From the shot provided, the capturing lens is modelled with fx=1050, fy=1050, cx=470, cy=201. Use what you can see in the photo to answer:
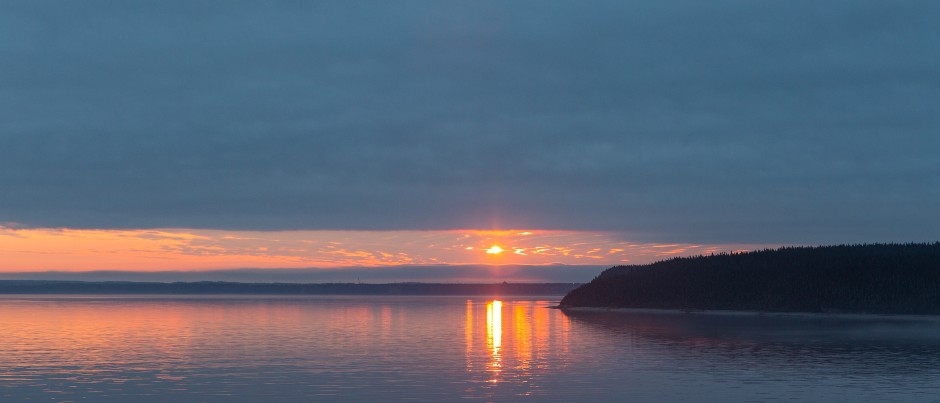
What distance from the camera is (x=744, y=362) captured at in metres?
57.7

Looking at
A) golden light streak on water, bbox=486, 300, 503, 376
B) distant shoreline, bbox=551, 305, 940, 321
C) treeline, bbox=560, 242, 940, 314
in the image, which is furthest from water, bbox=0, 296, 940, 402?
treeline, bbox=560, 242, 940, 314

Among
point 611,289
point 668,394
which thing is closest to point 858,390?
point 668,394

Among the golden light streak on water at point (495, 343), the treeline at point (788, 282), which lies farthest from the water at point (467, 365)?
the treeline at point (788, 282)

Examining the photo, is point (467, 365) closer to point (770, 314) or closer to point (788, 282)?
point (770, 314)

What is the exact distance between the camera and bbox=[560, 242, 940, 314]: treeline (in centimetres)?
13825

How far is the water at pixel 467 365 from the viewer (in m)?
42.8

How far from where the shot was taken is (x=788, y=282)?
5969 inches

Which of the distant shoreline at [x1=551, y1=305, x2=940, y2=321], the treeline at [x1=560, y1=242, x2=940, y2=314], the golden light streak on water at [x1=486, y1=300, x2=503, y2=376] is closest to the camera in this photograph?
the golden light streak on water at [x1=486, y1=300, x2=503, y2=376]

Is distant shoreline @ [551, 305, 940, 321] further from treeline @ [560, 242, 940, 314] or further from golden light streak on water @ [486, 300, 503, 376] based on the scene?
golden light streak on water @ [486, 300, 503, 376]

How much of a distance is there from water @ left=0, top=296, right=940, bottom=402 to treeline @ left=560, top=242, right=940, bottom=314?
46.7 m

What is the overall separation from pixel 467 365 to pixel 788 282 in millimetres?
106332

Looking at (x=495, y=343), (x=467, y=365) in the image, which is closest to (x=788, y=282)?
(x=495, y=343)

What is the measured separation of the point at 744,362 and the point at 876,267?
98931mm

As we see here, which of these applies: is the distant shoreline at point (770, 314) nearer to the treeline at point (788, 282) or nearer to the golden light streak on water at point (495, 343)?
the treeline at point (788, 282)
